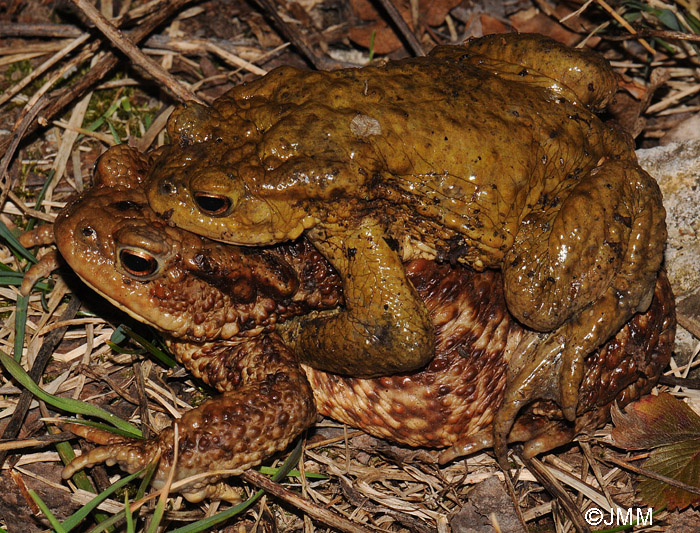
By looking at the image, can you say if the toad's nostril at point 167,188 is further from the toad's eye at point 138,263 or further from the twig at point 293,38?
the twig at point 293,38

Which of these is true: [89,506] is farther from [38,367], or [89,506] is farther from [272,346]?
[272,346]

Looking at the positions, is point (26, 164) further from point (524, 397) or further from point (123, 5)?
point (524, 397)

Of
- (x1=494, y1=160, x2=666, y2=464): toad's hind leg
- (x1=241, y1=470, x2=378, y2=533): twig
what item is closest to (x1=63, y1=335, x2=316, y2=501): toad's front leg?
(x1=241, y1=470, x2=378, y2=533): twig

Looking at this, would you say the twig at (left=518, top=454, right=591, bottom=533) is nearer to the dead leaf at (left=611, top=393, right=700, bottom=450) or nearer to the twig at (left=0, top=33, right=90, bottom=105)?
the dead leaf at (left=611, top=393, right=700, bottom=450)

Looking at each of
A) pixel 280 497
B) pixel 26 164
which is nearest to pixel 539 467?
pixel 280 497

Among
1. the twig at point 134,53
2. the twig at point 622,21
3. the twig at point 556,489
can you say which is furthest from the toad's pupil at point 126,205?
the twig at point 622,21

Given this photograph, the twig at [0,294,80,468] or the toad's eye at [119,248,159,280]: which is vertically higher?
the toad's eye at [119,248,159,280]
